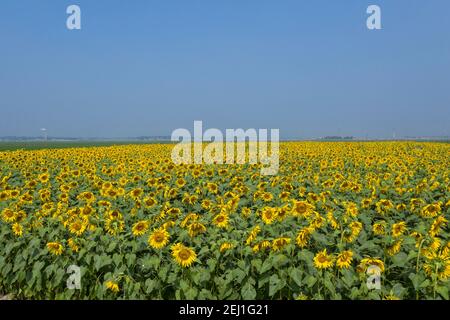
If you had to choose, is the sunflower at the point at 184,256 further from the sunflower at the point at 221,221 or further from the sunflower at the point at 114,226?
the sunflower at the point at 114,226

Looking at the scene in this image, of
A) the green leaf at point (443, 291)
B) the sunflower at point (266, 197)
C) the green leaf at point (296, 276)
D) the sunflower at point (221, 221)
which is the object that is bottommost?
the green leaf at point (443, 291)

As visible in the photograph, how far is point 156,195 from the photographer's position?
27.5ft

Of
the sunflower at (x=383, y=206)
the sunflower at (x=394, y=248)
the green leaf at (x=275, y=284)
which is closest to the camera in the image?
the green leaf at (x=275, y=284)

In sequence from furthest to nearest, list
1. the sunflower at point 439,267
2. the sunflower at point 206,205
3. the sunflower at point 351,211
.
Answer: the sunflower at point 206,205 < the sunflower at point 351,211 < the sunflower at point 439,267

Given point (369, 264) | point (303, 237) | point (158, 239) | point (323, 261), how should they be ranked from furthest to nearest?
point (158, 239) → point (303, 237) → point (323, 261) → point (369, 264)

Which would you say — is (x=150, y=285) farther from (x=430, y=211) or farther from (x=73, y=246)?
(x=430, y=211)

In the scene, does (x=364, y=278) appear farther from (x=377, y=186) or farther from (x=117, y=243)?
(x=377, y=186)

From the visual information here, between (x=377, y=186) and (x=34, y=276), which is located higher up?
(x=377, y=186)

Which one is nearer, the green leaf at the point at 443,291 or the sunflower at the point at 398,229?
the green leaf at the point at 443,291

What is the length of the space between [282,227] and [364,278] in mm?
1218

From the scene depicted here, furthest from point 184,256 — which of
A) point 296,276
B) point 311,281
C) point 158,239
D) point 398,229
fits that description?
point 398,229

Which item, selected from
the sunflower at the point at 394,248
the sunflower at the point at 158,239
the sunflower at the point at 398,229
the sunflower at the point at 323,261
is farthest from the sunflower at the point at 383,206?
the sunflower at the point at 158,239
